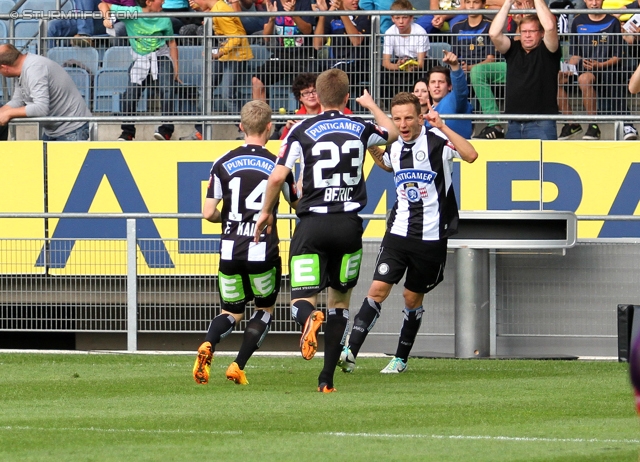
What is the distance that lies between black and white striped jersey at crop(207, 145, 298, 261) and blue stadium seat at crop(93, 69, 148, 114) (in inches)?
219

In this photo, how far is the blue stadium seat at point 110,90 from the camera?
14.2 m

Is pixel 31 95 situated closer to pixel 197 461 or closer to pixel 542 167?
pixel 542 167

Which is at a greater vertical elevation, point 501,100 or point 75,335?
point 501,100

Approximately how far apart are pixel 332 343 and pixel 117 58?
23.5ft

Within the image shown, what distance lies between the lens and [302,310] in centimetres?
822

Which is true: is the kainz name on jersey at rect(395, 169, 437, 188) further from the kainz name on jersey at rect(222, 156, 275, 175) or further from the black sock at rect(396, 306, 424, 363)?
the kainz name on jersey at rect(222, 156, 275, 175)

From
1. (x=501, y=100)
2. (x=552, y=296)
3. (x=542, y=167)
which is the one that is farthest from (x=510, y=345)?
(x=501, y=100)

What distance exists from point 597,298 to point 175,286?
15.2 feet

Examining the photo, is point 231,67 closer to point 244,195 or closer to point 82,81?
point 82,81

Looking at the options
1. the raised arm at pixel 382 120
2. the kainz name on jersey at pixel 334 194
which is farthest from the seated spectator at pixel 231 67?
the kainz name on jersey at pixel 334 194

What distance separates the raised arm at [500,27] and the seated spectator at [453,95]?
487 mm

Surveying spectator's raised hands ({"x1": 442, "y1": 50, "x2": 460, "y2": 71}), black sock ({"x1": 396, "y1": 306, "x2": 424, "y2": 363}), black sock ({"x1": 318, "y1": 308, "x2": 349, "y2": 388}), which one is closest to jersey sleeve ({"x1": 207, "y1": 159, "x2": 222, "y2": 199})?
black sock ({"x1": 318, "y1": 308, "x2": 349, "y2": 388})

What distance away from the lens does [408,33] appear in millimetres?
13812

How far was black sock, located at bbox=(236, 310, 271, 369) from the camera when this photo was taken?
348 inches
